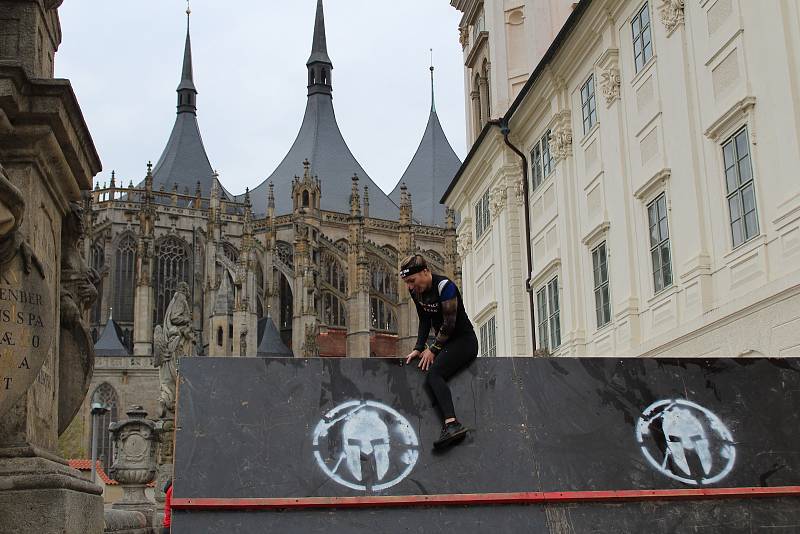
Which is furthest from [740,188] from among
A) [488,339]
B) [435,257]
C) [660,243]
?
[435,257]

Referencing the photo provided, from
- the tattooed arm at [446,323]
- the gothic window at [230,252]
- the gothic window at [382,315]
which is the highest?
the gothic window at [230,252]

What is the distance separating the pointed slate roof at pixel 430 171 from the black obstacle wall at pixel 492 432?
7558cm

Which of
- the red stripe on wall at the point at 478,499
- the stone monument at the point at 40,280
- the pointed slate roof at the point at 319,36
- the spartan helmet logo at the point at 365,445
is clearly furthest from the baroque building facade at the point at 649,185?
the pointed slate roof at the point at 319,36

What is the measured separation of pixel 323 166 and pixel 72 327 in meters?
73.8

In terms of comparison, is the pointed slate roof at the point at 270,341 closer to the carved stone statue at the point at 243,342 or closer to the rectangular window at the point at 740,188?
the carved stone statue at the point at 243,342

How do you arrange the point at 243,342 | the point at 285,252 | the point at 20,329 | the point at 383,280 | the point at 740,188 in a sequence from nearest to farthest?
the point at 20,329, the point at 740,188, the point at 243,342, the point at 285,252, the point at 383,280

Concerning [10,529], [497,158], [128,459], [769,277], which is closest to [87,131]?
[10,529]

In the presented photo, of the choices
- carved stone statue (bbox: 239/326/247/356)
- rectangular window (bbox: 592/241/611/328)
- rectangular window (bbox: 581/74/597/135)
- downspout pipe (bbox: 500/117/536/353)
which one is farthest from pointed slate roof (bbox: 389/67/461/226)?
rectangular window (bbox: 592/241/611/328)

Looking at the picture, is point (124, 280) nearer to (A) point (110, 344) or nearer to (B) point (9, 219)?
(A) point (110, 344)

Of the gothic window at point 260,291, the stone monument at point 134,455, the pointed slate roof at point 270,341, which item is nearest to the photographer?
the stone monument at point 134,455

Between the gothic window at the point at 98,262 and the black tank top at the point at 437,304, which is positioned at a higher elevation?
the gothic window at the point at 98,262

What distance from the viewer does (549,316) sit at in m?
21.5

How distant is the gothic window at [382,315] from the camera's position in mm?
68688

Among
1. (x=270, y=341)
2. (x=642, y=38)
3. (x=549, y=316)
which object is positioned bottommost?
(x=549, y=316)
